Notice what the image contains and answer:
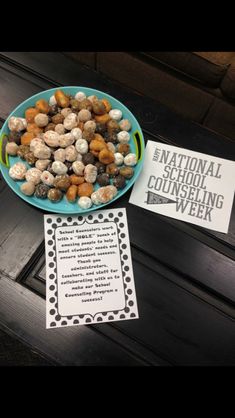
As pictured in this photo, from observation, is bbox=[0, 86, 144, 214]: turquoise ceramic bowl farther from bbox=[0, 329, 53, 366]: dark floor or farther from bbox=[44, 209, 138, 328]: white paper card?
bbox=[0, 329, 53, 366]: dark floor

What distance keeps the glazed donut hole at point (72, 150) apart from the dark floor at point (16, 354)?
0.24m

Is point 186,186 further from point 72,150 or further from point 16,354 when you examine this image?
point 16,354

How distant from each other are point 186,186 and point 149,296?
0.22 m

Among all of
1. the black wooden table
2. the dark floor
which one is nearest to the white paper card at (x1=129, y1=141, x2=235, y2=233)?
the black wooden table

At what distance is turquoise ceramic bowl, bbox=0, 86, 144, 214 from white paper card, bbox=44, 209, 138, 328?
0.03 metres

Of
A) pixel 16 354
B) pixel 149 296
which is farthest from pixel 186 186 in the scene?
pixel 16 354

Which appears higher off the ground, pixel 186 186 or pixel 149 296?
pixel 186 186

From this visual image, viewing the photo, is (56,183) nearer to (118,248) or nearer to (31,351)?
(118,248)

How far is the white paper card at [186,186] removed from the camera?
60cm

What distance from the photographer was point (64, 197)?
0.57 meters

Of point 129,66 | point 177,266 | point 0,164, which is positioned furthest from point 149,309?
point 129,66

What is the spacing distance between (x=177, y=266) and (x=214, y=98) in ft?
1.76

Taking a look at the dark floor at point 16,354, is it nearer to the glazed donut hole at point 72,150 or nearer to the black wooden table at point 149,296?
the black wooden table at point 149,296

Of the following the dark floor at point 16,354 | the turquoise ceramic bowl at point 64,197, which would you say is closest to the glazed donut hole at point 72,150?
the turquoise ceramic bowl at point 64,197
